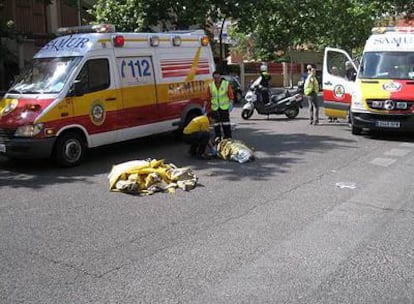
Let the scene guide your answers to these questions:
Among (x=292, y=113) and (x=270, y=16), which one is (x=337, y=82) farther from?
(x=270, y=16)

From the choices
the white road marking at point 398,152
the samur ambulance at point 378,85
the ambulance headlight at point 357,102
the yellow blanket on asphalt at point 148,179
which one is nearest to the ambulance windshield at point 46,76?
the yellow blanket on asphalt at point 148,179

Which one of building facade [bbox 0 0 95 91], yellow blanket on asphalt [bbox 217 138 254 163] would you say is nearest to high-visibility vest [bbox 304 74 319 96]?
yellow blanket on asphalt [bbox 217 138 254 163]

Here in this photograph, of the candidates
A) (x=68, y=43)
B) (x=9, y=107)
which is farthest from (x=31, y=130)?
(x=68, y=43)

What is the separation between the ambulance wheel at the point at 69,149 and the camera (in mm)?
9711

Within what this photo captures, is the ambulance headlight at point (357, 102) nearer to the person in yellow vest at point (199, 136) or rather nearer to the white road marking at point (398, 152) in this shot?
the white road marking at point (398, 152)

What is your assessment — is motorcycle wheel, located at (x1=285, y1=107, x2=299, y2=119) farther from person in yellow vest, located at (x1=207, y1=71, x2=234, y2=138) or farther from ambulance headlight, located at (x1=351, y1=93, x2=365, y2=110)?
person in yellow vest, located at (x1=207, y1=71, x2=234, y2=138)

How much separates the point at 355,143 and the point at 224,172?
433cm

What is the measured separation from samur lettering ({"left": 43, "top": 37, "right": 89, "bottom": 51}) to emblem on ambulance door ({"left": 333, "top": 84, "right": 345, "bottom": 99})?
282 inches

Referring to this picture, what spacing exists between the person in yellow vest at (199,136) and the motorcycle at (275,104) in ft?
24.0

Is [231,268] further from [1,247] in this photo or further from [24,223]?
[24,223]

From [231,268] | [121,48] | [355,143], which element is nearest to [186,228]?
[231,268]

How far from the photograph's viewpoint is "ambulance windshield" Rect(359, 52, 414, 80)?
1319cm

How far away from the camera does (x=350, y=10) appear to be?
4081 cm

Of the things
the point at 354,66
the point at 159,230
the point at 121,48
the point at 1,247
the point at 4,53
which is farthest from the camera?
the point at 4,53
